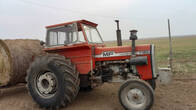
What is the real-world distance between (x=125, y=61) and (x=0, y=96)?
439cm

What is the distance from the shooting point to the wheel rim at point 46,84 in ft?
14.6

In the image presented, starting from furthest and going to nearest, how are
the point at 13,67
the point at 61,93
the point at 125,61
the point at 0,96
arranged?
1. the point at 0,96
2. the point at 13,67
3. the point at 125,61
4. the point at 61,93

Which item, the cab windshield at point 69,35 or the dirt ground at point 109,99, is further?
the cab windshield at point 69,35

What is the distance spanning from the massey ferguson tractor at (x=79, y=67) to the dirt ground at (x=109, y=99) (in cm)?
47

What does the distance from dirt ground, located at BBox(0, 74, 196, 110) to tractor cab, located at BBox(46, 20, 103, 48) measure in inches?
68.0

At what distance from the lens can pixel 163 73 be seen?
179 inches

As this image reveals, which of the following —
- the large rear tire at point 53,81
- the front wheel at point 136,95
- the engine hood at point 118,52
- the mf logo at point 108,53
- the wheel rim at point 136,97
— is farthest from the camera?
the mf logo at point 108,53

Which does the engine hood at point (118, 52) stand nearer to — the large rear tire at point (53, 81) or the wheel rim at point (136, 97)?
the large rear tire at point (53, 81)

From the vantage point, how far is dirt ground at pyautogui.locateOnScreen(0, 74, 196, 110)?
4.38m

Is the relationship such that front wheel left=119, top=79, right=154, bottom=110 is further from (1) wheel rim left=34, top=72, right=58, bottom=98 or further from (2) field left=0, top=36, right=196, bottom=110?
(1) wheel rim left=34, top=72, right=58, bottom=98

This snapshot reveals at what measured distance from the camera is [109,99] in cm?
497

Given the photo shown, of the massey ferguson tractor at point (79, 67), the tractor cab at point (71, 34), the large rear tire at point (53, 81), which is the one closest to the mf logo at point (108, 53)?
the massey ferguson tractor at point (79, 67)

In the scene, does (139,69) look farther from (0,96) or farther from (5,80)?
(0,96)

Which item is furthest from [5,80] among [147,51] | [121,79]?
[147,51]
